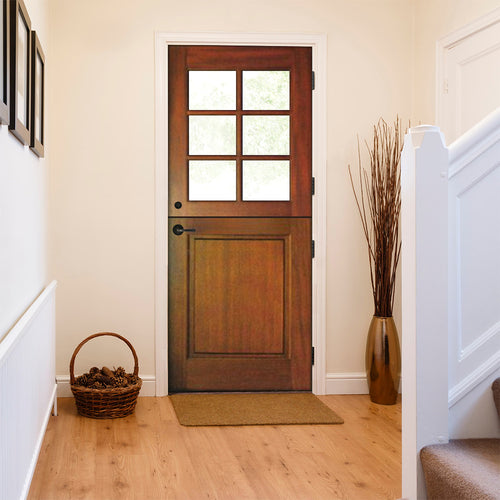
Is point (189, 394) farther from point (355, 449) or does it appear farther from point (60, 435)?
point (355, 449)

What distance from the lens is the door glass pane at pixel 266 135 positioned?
4250 mm

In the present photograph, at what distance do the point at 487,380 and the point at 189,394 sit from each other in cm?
232

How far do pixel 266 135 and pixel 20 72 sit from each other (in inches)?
78.1

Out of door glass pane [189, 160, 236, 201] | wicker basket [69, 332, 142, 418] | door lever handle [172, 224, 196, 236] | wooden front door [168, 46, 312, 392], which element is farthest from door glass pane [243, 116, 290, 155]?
wicker basket [69, 332, 142, 418]

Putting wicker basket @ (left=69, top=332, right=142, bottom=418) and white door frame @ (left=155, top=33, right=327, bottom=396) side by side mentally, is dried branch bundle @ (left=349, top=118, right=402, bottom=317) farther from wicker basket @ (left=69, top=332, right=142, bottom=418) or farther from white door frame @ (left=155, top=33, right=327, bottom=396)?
wicker basket @ (left=69, top=332, right=142, bottom=418)

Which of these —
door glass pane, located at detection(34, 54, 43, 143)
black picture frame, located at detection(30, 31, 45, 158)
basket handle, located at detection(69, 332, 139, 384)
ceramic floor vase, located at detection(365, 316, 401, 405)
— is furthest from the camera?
ceramic floor vase, located at detection(365, 316, 401, 405)

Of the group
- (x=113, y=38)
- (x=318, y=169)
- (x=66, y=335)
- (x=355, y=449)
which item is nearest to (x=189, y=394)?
(x=66, y=335)

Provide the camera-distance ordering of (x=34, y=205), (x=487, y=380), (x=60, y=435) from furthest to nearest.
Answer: (x=60, y=435)
(x=34, y=205)
(x=487, y=380)

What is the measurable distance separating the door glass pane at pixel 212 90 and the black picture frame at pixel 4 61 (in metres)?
2.08

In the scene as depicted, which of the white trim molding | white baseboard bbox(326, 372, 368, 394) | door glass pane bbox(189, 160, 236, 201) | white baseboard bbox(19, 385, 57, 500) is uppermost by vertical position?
door glass pane bbox(189, 160, 236, 201)

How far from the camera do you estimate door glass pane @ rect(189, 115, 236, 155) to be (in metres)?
4.23

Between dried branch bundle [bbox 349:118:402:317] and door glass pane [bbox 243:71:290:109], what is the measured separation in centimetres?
63

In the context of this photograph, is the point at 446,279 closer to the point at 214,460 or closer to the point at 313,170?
the point at 214,460

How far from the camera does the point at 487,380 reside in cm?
227
